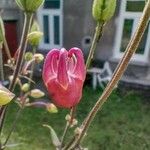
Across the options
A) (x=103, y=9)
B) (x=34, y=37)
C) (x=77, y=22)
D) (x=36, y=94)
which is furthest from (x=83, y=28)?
(x=103, y=9)

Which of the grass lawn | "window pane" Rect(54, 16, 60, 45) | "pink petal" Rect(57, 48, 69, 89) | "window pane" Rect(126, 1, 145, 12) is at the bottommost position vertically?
the grass lawn

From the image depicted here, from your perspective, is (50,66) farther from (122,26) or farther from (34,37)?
(122,26)

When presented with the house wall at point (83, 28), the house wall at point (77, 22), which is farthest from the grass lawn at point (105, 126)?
the house wall at point (77, 22)

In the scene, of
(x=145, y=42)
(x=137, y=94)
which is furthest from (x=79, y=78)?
(x=145, y=42)

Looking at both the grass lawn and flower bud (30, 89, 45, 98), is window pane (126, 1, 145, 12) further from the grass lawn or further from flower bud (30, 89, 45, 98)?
flower bud (30, 89, 45, 98)

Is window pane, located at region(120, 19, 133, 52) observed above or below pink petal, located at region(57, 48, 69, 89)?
below

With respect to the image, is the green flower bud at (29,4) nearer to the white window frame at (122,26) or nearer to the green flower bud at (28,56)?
the green flower bud at (28,56)

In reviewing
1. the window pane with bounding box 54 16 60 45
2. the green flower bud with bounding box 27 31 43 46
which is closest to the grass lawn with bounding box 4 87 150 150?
the window pane with bounding box 54 16 60 45
